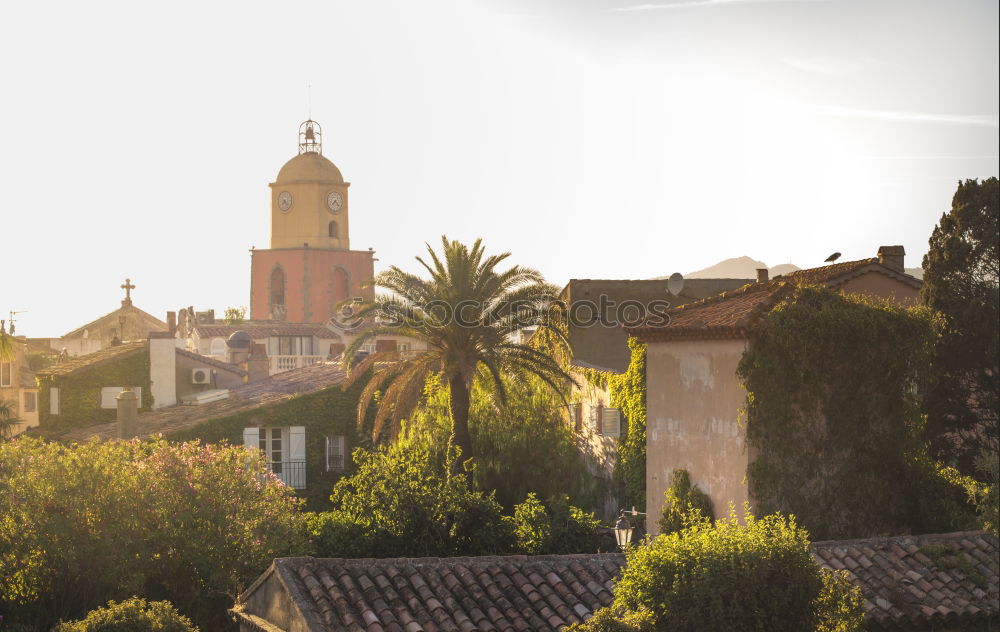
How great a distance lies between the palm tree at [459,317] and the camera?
31.1 m

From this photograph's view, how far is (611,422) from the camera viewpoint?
109 ft

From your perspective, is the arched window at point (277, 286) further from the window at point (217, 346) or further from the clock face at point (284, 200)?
the window at point (217, 346)

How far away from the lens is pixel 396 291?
31.4 metres

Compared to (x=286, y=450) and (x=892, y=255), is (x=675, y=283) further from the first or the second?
(x=286, y=450)

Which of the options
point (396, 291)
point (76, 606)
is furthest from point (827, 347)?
point (76, 606)

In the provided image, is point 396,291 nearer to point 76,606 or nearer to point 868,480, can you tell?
point 76,606

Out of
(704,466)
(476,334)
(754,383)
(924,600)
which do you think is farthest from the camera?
(476,334)

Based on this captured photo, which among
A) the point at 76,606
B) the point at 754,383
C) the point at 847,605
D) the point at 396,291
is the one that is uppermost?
the point at 396,291

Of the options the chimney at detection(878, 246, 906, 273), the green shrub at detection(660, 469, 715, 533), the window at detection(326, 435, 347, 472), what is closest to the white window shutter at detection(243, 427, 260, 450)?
the window at detection(326, 435, 347, 472)

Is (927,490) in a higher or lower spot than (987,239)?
lower

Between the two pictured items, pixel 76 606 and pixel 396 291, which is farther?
pixel 396 291

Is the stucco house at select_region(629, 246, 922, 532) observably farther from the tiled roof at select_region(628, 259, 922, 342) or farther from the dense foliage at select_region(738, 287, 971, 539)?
the dense foliage at select_region(738, 287, 971, 539)

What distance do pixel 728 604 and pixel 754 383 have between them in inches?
315

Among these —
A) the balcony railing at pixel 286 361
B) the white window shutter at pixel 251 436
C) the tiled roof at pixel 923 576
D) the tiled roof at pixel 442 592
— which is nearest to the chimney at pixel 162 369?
the white window shutter at pixel 251 436
